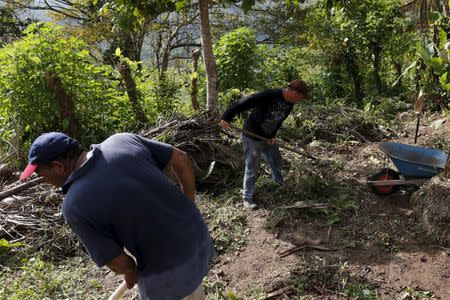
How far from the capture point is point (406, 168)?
450cm

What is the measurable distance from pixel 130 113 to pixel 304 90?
12.1 feet

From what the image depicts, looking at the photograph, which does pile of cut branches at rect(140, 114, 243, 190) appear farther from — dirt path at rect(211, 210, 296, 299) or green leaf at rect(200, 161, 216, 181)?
dirt path at rect(211, 210, 296, 299)

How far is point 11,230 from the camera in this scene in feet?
15.6

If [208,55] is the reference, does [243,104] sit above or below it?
below

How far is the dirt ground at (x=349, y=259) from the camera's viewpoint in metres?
3.50

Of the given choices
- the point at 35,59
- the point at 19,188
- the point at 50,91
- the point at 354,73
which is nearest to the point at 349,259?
the point at 19,188

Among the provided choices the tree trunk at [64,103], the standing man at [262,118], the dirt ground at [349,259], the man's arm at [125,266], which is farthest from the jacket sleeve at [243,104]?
the tree trunk at [64,103]

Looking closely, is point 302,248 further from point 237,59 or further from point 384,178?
point 237,59

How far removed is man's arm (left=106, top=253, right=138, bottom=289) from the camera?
2.07 m

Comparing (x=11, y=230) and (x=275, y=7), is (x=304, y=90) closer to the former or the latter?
(x=11, y=230)

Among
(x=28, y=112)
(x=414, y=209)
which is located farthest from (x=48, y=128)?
(x=414, y=209)

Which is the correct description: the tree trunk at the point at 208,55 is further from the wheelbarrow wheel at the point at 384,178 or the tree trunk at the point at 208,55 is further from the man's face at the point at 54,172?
the man's face at the point at 54,172

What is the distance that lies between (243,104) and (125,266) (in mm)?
2762

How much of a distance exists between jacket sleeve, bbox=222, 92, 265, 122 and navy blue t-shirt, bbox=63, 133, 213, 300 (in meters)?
2.17
